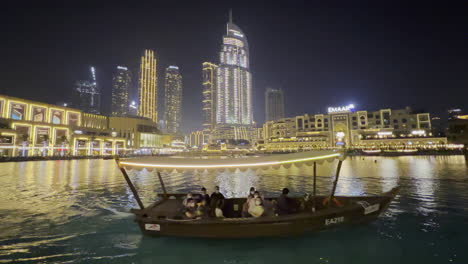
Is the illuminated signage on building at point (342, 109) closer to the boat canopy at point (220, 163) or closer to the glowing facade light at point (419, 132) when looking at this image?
the glowing facade light at point (419, 132)

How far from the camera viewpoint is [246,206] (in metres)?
7.35

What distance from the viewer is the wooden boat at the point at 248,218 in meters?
6.67

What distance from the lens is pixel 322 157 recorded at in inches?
299

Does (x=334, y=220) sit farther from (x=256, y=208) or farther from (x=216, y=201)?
(x=216, y=201)

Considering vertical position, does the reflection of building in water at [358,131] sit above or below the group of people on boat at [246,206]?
above

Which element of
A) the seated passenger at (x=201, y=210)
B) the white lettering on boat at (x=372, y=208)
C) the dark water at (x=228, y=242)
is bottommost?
the dark water at (x=228, y=242)

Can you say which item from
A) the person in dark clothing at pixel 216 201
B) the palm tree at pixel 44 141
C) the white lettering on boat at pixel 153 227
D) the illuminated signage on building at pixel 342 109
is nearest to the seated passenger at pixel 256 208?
the person in dark clothing at pixel 216 201

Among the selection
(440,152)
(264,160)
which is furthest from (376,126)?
(264,160)

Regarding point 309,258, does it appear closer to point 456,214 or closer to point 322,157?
point 322,157

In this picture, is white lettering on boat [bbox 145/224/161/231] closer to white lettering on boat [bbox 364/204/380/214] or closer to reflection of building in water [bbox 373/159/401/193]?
white lettering on boat [bbox 364/204/380/214]

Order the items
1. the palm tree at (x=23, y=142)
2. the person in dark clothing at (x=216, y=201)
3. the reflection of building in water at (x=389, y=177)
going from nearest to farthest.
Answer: the person in dark clothing at (x=216, y=201) < the reflection of building in water at (x=389, y=177) < the palm tree at (x=23, y=142)

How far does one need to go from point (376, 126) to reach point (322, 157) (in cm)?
10670

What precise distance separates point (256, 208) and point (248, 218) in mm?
491

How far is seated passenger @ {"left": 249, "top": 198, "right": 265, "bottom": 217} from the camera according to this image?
22.9 feet
